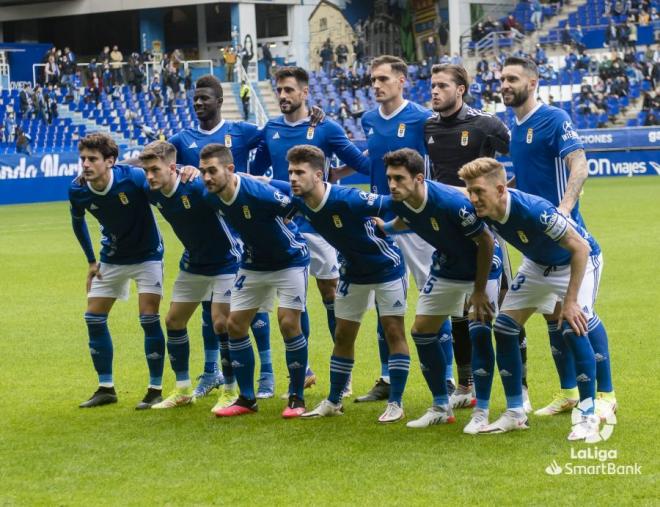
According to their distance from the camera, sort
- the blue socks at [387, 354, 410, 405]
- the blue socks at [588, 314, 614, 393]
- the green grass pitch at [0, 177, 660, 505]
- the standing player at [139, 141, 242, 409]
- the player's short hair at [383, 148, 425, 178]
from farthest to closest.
Answer: the standing player at [139, 141, 242, 409], the blue socks at [387, 354, 410, 405], the blue socks at [588, 314, 614, 393], the player's short hair at [383, 148, 425, 178], the green grass pitch at [0, 177, 660, 505]

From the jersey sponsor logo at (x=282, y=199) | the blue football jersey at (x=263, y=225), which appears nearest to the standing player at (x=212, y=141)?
the blue football jersey at (x=263, y=225)

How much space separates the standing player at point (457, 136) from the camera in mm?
8398

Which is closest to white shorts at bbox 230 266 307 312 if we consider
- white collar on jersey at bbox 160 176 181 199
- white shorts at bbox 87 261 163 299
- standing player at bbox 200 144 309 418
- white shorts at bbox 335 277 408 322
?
standing player at bbox 200 144 309 418

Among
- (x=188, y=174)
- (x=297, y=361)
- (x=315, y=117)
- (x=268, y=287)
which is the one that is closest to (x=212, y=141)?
(x=315, y=117)

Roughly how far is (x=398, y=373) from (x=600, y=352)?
4.51ft

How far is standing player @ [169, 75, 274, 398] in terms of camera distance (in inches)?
362

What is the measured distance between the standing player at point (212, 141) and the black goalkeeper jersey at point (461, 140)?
166cm

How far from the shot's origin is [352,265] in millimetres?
8086

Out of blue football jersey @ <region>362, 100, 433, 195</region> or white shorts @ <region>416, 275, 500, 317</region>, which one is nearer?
white shorts @ <region>416, 275, 500, 317</region>

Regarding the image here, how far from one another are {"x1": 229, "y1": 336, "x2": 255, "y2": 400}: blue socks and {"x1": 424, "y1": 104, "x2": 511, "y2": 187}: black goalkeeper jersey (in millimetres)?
1871

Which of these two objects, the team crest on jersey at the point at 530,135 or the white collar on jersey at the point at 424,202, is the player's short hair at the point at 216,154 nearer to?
the white collar on jersey at the point at 424,202

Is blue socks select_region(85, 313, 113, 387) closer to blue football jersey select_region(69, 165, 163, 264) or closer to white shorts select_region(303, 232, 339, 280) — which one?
blue football jersey select_region(69, 165, 163, 264)

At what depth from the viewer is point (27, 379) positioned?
10008 millimetres

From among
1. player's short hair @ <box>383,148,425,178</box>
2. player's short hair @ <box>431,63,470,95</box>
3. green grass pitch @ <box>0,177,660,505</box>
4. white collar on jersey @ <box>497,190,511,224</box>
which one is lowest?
green grass pitch @ <box>0,177,660,505</box>
